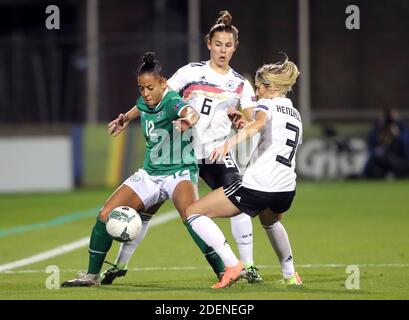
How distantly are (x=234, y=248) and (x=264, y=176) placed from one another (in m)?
3.75

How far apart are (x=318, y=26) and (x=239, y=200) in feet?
59.0

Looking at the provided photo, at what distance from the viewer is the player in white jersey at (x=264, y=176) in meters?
8.99

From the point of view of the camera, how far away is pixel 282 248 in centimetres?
947

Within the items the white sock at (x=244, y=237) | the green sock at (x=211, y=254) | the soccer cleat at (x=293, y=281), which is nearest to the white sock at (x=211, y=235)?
the green sock at (x=211, y=254)

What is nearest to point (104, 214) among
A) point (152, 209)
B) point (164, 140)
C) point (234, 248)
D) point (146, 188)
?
point (146, 188)

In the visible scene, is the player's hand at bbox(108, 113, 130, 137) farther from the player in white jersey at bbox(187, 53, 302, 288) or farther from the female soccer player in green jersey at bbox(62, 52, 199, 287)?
the player in white jersey at bbox(187, 53, 302, 288)

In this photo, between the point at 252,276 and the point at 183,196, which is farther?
the point at 252,276

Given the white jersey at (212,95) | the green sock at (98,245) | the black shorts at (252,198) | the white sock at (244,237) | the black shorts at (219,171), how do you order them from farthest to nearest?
the white jersey at (212,95) → the black shorts at (219,171) → the white sock at (244,237) → the green sock at (98,245) → the black shorts at (252,198)

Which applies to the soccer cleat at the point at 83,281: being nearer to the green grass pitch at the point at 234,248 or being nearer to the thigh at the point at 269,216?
the green grass pitch at the point at 234,248

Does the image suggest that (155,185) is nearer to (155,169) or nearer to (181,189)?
→ (155,169)

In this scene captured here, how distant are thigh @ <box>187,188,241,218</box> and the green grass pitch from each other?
58cm

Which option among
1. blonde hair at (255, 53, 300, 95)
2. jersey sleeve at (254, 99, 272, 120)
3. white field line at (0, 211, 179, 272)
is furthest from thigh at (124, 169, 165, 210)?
white field line at (0, 211, 179, 272)

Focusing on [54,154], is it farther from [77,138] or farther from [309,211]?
[309,211]

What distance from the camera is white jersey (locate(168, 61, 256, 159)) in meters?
10.3
